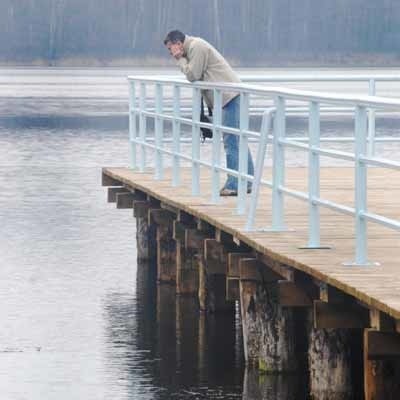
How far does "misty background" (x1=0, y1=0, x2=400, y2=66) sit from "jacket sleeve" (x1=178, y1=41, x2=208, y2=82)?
115823mm

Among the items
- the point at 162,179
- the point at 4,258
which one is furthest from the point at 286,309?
the point at 4,258

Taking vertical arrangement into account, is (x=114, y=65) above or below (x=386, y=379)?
below

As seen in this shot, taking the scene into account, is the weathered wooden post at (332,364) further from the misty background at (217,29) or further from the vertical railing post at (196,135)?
the misty background at (217,29)

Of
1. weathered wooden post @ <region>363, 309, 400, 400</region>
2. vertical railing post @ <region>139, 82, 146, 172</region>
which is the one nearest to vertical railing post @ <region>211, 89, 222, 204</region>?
vertical railing post @ <region>139, 82, 146, 172</region>

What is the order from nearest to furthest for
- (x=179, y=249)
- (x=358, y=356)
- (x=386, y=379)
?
(x=386, y=379) < (x=358, y=356) < (x=179, y=249)

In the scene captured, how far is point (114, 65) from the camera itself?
483 feet

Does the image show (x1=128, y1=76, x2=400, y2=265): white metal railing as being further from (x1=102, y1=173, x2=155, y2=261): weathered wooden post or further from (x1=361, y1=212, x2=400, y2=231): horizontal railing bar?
(x1=102, y1=173, x2=155, y2=261): weathered wooden post

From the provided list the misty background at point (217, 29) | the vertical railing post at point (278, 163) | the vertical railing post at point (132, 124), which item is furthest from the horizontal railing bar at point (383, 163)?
the misty background at point (217, 29)

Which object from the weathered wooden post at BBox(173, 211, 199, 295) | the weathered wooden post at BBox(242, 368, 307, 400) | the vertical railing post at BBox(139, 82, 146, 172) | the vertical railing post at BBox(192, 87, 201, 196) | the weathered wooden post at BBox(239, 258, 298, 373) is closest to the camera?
the weathered wooden post at BBox(242, 368, 307, 400)

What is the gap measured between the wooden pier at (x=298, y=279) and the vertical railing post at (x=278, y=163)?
0.12 meters

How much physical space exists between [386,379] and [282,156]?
289cm

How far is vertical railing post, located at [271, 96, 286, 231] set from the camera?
524 inches

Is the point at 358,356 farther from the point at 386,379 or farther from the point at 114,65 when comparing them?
the point at 114,65

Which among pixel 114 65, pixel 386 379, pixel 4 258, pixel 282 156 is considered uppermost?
pixel 282 156
